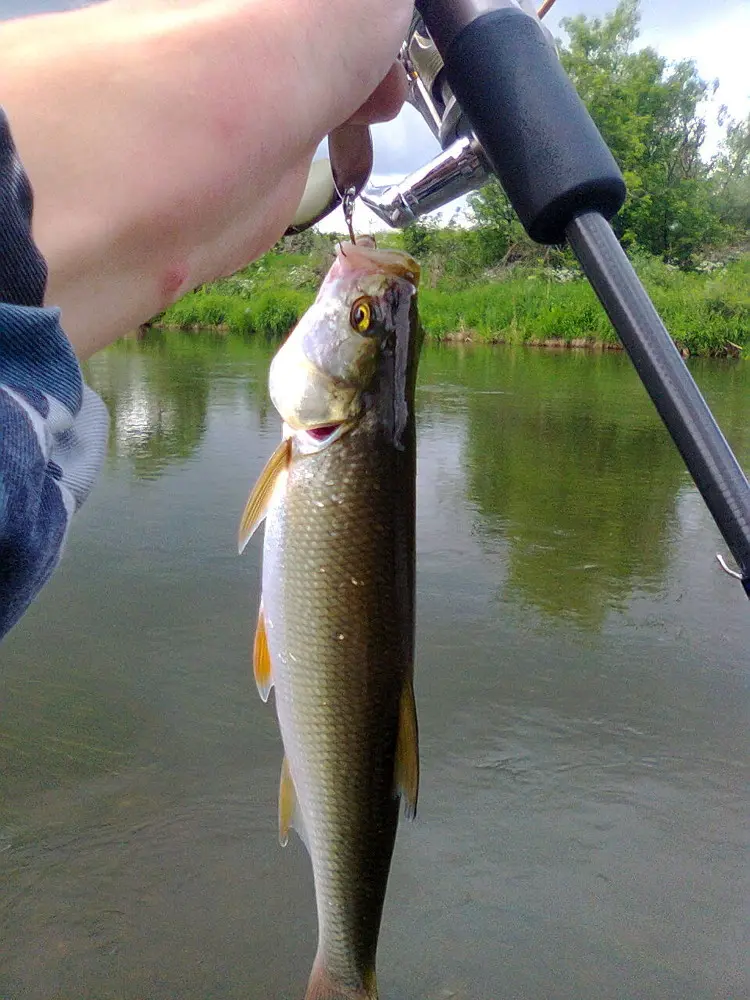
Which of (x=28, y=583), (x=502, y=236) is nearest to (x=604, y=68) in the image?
(x=502, y=236)

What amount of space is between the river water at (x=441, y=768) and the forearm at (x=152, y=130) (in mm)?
1307

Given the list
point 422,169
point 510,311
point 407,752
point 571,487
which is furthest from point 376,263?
point 510,311

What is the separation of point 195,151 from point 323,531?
1.26 ft

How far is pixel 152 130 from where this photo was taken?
58 cm

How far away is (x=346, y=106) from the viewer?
0.81 meters

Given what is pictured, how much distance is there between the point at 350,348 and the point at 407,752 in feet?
1.42

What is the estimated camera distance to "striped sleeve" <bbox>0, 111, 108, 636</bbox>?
0.39 meters

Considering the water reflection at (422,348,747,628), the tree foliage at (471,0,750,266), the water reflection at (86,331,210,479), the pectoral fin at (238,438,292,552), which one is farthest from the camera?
the tree foliage at (471,0,750,266)

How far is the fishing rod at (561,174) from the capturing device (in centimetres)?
80

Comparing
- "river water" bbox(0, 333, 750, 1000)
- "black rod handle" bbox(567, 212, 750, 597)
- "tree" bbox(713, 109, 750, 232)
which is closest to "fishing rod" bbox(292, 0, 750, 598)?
"black rod handle" bbox(567, 212, 750, 597)

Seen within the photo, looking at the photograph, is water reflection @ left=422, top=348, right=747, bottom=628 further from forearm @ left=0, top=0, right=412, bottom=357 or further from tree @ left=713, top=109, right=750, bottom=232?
tree @ left=713, top=109, right=750, bottom=232

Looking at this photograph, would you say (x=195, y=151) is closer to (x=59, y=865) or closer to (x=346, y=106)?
(x=346, y=106)

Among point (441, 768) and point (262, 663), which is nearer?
point (262, 663)

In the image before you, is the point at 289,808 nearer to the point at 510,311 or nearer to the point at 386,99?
the point at 386,99
